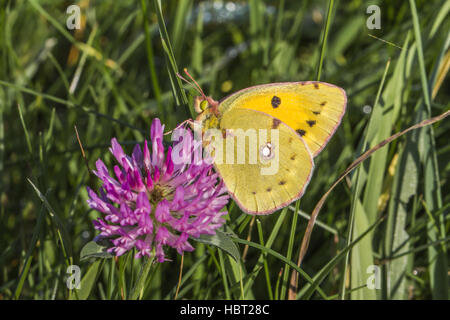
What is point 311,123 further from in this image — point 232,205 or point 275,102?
point 232,205

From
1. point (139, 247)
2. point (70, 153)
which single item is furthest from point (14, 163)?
point (139, 247)

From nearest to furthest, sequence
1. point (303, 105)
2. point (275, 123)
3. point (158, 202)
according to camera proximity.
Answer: point (158, 202), point (275, 123), point (303, 105)

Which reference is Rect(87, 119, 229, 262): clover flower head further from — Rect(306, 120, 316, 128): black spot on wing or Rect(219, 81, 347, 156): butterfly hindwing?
Rect(306, 120, 316, 128): black spot on wing

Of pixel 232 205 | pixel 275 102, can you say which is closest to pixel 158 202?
pixel 232 205

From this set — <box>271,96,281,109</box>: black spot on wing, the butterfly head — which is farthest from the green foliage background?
<box>271,96,281,109</box>: black spot on wing

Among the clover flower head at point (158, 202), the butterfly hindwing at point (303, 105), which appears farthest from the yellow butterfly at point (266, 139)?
the clover flower head at point (158, 202)

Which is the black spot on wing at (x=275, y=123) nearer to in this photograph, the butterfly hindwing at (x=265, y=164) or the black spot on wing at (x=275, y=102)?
the butterfly hindwing at (x=265, y=164)

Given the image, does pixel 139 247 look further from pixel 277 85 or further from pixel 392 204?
pixel 392 204
